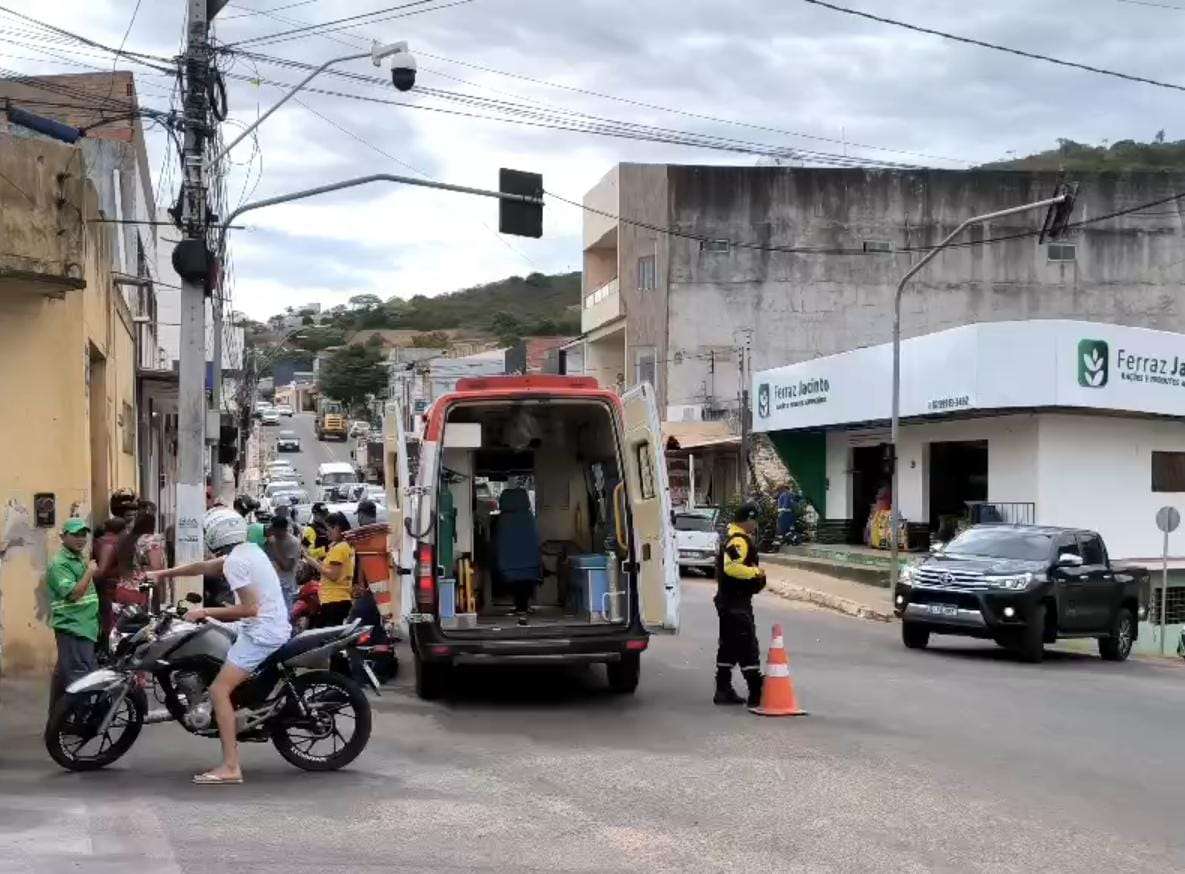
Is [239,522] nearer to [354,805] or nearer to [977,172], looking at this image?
[354,805]

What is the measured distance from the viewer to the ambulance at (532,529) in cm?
1176

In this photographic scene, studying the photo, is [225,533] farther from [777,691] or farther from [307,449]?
[307,449]

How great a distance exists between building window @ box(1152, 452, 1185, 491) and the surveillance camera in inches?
695

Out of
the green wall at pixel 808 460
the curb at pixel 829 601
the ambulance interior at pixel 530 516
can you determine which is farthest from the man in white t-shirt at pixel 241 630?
the green wall at pixel 808 460

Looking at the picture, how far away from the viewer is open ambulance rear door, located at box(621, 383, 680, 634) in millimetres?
11875

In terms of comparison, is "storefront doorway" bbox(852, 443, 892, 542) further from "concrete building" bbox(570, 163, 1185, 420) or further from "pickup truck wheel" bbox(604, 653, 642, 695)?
"pickup truck wheel" bbox(604, 653, 642, 695)

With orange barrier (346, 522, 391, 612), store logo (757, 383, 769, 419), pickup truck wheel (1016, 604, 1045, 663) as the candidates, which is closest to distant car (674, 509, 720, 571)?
store logo (757, 383, 769, 419)

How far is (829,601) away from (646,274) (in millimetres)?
24860

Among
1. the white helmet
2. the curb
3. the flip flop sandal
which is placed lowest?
the curb

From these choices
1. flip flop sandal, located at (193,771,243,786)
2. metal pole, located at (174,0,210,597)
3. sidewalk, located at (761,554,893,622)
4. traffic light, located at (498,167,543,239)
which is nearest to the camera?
flip flop sandal, located at (193,771,243,786)

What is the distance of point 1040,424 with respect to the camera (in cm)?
2711

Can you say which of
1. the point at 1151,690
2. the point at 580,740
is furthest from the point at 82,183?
the point at 1151,690

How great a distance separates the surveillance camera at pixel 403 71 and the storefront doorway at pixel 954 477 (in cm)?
1736

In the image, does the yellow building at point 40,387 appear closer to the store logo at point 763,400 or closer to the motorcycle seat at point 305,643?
the motorcycle seat at point 305,643
